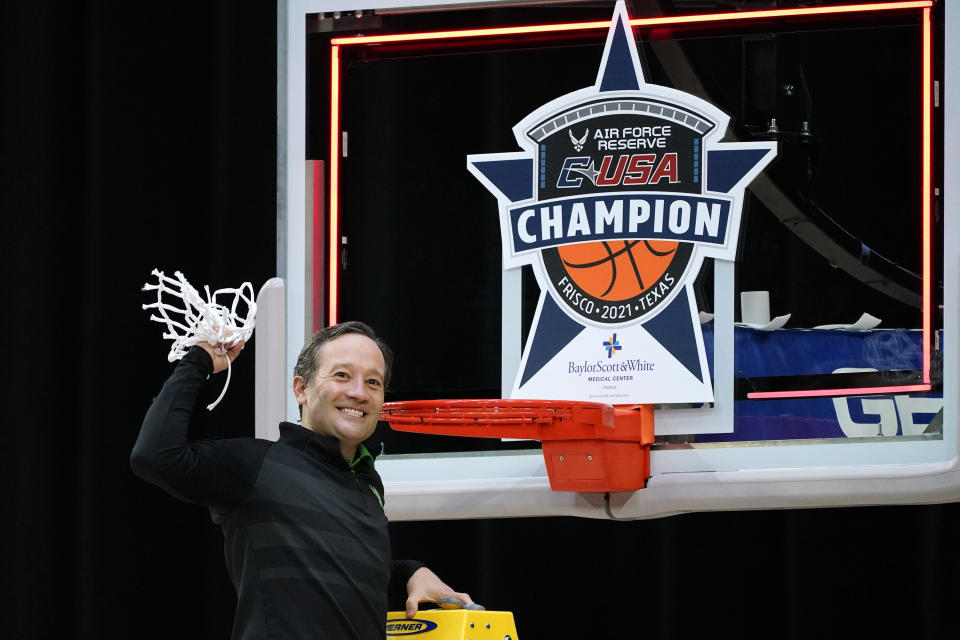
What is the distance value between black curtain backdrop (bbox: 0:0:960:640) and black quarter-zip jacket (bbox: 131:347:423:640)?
4.07 feet

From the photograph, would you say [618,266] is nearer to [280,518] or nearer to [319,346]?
[319,346]

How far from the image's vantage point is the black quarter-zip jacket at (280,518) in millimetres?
1911

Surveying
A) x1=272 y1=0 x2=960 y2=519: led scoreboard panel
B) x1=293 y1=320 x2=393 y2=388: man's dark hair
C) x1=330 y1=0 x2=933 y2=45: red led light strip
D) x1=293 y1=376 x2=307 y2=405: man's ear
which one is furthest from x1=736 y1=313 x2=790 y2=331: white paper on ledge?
x1=293 y1=376 x2=307 y2=405: man's ear

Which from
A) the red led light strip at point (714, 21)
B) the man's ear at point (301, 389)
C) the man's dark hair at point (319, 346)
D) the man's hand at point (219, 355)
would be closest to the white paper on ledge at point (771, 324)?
the red led light strip at point (714, 21)

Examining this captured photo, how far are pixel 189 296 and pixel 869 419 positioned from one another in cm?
110

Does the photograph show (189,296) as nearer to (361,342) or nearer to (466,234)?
(361,342)

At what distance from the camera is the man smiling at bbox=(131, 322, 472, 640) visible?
75.7 inches

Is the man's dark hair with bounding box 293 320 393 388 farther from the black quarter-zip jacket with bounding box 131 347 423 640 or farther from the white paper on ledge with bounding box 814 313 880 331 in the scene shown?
the white paper on ledge with bounding box 814 313 880 331

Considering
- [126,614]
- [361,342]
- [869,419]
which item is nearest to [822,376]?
[869,419]

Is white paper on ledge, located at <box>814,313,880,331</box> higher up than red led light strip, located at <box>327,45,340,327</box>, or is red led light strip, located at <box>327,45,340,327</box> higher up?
red led light strip, located at <box>327,45,340,327</box>

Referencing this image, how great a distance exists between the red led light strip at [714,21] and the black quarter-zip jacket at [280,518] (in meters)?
0.61

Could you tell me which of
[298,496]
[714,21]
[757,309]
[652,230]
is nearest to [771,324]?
[757,309]

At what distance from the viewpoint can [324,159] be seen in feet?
8.71

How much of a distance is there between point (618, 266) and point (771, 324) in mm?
274
